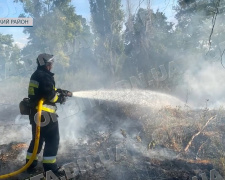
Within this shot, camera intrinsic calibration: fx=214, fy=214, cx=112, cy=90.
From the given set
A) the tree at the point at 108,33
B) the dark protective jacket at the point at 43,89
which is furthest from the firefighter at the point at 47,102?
the tree at the point at 108,33

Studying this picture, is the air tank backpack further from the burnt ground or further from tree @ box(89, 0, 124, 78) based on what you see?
tree @ box(89, 0, 124, 78)

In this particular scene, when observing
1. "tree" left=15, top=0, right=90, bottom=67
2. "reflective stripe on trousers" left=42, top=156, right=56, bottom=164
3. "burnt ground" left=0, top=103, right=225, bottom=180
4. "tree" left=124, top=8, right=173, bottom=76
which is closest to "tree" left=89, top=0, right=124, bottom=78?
"tree" left=124, top=8, right=173, bottom=76

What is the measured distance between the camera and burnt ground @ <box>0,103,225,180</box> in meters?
4.36

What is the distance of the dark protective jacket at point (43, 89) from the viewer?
398 centimetres

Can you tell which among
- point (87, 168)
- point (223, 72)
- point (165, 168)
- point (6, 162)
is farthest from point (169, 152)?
point (223, 72)

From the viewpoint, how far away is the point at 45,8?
20.3 m

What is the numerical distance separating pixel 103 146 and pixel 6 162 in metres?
2.30

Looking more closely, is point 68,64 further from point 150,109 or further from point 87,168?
point 87,168

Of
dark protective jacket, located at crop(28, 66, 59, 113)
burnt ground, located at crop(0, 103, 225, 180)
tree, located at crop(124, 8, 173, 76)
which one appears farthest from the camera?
tree, located at crop(124, 8, 173, 76)

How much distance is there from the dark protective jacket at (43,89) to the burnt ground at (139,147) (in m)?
1.40

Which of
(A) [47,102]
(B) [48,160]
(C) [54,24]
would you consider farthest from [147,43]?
(B) [48,160]

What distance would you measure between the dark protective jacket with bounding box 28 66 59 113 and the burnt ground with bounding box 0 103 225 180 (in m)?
1.40

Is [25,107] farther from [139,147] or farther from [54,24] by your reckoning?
[54,24]

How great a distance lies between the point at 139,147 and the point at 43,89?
117 inches
